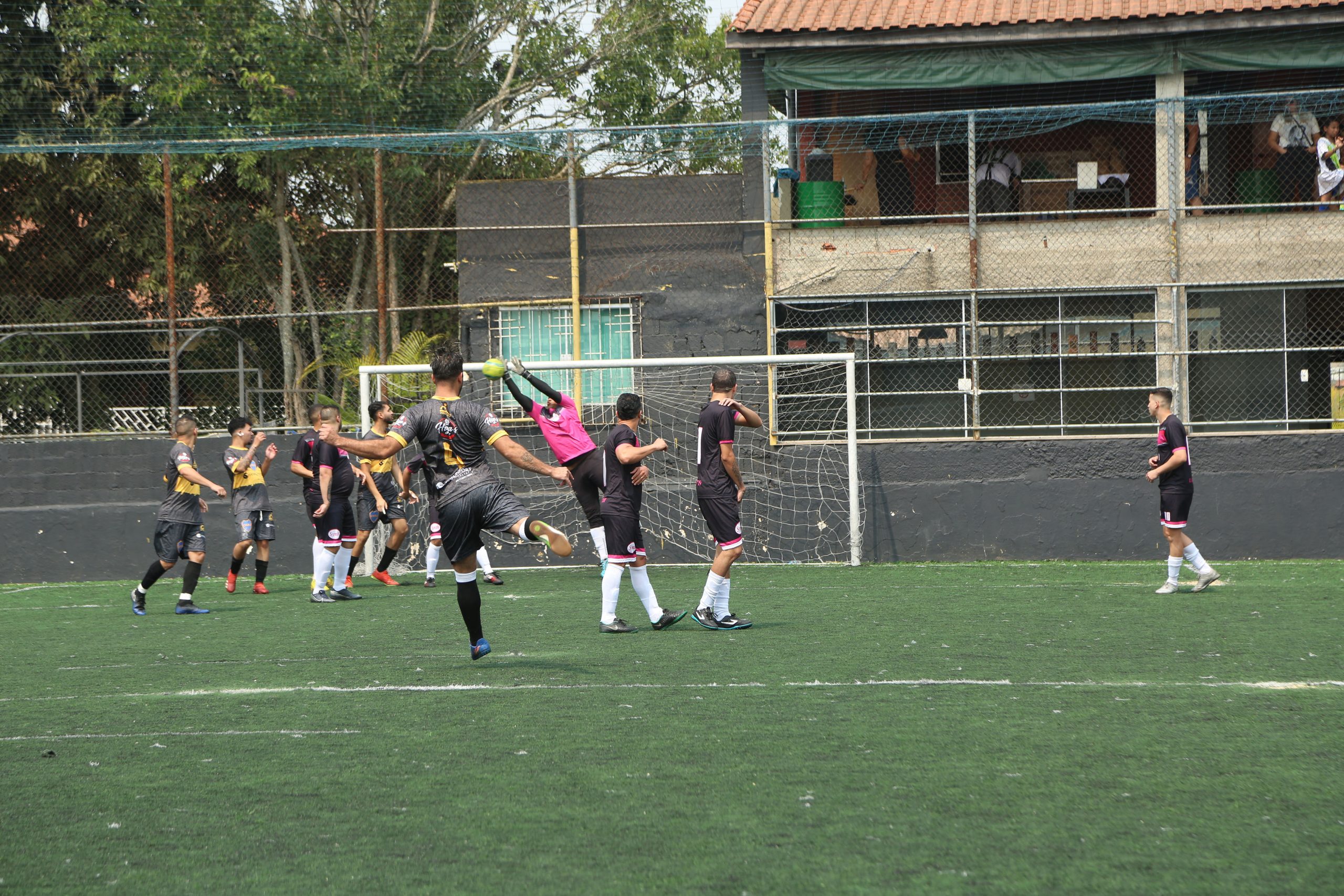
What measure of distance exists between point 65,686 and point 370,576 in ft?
24.1

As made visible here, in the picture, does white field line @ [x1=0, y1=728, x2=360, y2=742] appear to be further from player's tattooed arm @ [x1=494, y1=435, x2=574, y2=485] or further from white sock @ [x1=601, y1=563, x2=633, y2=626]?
white sock @ [x1=601, y1=563, x2=633, y2=626]

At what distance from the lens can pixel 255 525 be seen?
1346 centimetres

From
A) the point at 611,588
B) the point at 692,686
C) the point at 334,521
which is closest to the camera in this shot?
the point at 692,686

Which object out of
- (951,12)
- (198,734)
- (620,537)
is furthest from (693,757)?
(951,12)

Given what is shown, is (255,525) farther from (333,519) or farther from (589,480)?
(589,480)

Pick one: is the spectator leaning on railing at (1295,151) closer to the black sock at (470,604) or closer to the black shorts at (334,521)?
the black shorts at (334,521)

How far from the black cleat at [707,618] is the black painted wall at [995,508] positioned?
6303 mm

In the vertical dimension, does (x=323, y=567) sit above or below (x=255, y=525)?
below

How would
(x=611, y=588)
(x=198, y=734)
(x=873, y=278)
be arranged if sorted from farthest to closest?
1. (x=873, y=278)
2. (x=611, y=588)
3. (x=198, y=734)

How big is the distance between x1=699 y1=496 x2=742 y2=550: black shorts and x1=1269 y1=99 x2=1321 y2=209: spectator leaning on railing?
11.1 metres

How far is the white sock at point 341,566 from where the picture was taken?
12953 millimetres

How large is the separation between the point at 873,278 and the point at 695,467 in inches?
129

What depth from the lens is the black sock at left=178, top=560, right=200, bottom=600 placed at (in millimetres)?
11898

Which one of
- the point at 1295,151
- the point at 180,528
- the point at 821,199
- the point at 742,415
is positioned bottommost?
the point at 180,528
